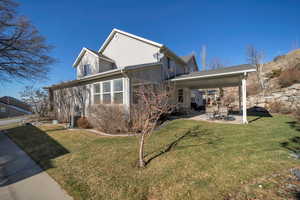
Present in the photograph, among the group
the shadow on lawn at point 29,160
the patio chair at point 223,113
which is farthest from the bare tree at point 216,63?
the shadow on lawn at point 29,160

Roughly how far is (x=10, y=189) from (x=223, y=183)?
15.4 feet

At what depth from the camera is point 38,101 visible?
44.9 ft

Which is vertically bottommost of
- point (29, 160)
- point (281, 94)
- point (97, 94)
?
point (29, 160)

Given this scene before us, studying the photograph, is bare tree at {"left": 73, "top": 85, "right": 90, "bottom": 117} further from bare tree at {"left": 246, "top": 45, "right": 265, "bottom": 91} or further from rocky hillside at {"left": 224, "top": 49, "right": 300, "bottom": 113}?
bare tree at {"left": 246, "top": 45, "right": 265, "bottom": 91}

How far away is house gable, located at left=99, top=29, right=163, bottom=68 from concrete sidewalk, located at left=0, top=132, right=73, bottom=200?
34.3 feet

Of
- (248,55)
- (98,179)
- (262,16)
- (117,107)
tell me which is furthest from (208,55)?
(98,179)

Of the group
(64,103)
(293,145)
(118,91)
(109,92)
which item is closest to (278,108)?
(293,145)

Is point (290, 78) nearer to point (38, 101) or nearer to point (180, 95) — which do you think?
point (180, 95)

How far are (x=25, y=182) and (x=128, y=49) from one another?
12343 mm

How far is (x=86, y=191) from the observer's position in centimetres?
272

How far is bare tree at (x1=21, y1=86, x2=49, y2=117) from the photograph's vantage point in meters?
13.6

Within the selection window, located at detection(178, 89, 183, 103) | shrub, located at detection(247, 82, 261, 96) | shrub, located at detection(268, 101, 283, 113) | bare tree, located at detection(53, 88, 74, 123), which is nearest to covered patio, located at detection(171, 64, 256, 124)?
window, located at detection(178, 89, 183, 103)

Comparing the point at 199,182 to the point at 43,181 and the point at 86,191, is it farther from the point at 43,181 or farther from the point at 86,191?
the point at 43,181

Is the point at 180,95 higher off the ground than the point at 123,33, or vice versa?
the point at 123,33
